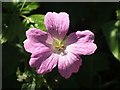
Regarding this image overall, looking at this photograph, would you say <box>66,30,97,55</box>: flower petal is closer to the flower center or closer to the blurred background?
the flower center

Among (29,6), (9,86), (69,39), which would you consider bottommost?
(9,86)

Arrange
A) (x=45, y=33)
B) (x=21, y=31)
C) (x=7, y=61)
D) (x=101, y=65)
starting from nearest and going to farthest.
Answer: (x=45, y=33), (x=21, y=31), (x=7, y=61), (x=101, y=65)

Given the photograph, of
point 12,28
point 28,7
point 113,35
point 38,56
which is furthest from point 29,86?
point 113,35

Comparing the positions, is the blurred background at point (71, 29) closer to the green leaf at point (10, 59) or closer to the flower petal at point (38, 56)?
the green leaf at point (10, 59)

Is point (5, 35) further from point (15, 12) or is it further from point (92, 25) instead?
point (92, 25)

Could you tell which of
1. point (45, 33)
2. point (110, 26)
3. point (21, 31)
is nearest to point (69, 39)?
point (45, 33)

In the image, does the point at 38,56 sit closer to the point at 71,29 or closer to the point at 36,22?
the point at 36,22
